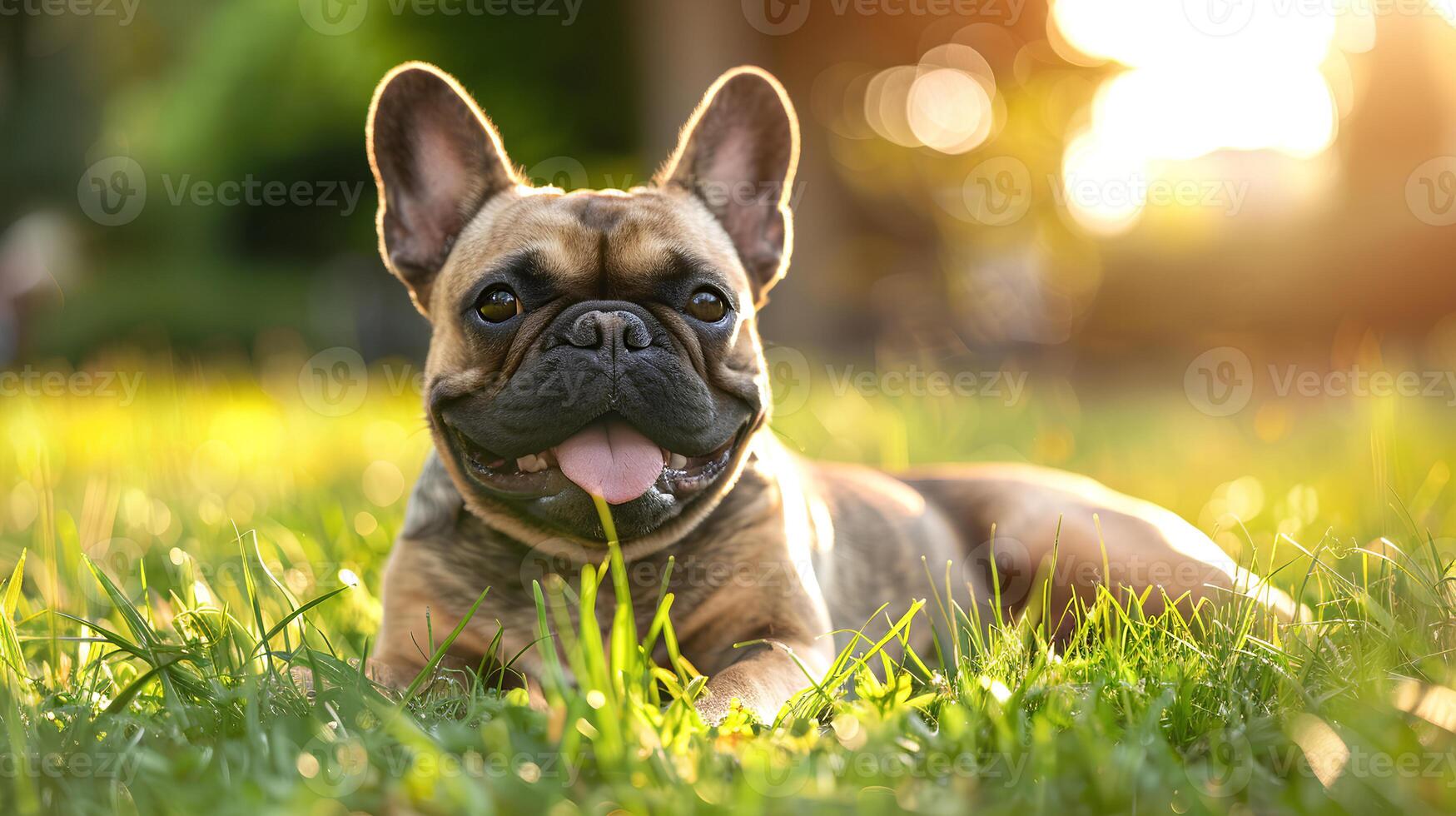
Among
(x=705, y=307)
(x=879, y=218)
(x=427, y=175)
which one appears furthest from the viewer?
(x=879, y=218)

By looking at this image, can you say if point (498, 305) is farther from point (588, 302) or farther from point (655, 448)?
point (655, 448)

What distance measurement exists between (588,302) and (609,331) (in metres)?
0.23

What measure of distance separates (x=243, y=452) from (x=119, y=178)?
571 inches

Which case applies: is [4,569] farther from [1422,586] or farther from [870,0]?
[870,0]

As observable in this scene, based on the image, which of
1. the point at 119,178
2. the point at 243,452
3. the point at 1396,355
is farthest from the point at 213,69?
the point at 1396,355

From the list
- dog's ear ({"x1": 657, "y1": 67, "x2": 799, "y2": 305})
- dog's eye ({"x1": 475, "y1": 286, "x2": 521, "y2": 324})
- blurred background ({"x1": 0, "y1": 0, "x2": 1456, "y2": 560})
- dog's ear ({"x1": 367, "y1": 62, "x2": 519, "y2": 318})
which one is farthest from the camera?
blurred background ({"x1": 0, "y1": 0, "x2": 1456, "y2": 560})

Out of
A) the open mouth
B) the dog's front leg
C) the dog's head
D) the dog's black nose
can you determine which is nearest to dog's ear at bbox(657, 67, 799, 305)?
the dog's head

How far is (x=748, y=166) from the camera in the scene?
13.3 ft

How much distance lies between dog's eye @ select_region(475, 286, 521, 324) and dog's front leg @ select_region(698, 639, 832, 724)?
3.87 ft

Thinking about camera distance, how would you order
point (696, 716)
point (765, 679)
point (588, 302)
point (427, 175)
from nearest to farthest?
point (696, 716)
point (765, 679)
point (588, 302)
point (427, 175)

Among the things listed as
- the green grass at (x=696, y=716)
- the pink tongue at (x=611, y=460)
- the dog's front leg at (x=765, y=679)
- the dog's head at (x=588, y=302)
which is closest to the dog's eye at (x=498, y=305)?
the dog's head at (x=588, y=302)

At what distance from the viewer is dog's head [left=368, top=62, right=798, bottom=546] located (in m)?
3.02

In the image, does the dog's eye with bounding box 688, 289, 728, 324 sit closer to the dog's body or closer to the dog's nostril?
the dog's body

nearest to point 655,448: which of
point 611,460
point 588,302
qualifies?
point 611,460
